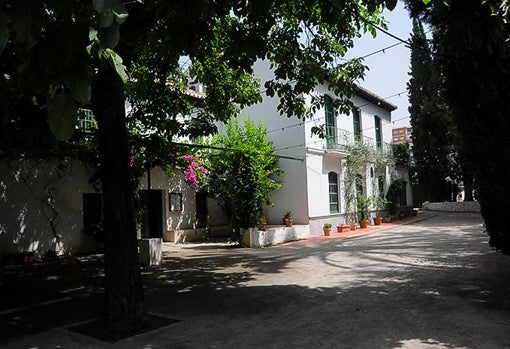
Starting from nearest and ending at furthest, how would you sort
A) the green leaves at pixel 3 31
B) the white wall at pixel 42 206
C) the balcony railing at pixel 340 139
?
the green leaves at pixel 3 31
the white wall at pixel 42 206
the balcony railing at pixel 340 139

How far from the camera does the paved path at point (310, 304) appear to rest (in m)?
5.00

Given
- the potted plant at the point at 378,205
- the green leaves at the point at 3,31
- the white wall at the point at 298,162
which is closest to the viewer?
the green leaves at the point at 3,31

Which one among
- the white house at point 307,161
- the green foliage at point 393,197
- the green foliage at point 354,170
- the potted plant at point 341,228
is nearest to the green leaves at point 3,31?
the white house at point 307,161

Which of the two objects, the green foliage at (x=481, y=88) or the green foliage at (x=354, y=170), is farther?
the green foliage at (x=354, y=170)

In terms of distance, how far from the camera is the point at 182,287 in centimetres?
834

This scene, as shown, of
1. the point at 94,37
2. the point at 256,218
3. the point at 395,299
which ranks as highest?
the point at 94,37

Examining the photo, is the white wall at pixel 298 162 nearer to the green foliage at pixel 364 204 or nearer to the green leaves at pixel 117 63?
the green foliage at pixel 364 204

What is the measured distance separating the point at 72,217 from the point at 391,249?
9.99 meters

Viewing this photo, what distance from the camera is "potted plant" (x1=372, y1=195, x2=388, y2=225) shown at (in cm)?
2223

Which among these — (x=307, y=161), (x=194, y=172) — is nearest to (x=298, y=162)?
(x=307, y=161)

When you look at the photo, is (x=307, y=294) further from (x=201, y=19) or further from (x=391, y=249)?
(x=391, y=249)

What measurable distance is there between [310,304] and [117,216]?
10.2 ft

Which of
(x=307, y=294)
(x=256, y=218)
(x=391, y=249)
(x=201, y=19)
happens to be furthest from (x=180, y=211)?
(x=201, y=19)

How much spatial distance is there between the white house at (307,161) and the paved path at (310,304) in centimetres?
647
